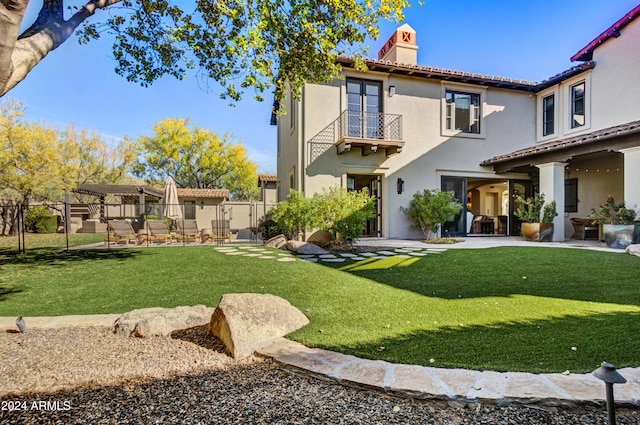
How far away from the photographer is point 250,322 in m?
3.03

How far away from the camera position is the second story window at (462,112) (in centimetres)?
1228

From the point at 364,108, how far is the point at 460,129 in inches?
156

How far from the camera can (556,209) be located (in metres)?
10.2

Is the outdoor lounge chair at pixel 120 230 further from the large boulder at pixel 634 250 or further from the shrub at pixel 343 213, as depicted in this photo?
the large boulder at pixel 634 250

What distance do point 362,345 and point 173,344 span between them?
68.3 inches

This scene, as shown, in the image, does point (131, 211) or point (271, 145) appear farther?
point (131, 211)

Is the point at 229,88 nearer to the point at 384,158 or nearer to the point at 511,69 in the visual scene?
the point at 384,158

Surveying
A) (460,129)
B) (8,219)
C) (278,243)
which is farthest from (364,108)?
(8,219)

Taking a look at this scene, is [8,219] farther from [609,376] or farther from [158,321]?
[609,376]

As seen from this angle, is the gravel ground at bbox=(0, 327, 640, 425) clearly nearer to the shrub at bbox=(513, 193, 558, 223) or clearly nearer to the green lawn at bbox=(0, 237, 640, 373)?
the green lawn at bbox=(0, 237, 640, 373)

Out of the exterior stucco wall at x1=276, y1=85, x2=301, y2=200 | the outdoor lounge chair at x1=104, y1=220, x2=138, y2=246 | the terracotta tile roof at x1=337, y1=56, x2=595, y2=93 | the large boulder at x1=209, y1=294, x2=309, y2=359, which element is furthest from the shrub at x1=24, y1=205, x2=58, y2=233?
the large boulder at x1=209, y1=294, x2=309, y2=359

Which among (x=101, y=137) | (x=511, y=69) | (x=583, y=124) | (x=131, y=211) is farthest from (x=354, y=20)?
(x=101, y=137)

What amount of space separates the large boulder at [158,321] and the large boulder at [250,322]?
373 mm

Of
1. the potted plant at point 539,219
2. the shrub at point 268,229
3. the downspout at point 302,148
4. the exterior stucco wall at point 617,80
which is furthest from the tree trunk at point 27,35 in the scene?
the exterior stucco wall at point 617,80
